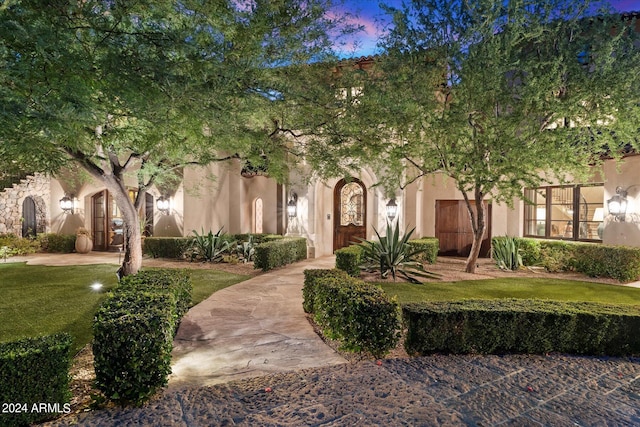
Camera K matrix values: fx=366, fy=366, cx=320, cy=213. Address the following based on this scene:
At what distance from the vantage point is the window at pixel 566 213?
11.9 m

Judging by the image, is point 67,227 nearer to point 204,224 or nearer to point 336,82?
point 204,224

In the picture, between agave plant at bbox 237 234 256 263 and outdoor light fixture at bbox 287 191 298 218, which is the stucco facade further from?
agave plant at bbox 237 234 256 263

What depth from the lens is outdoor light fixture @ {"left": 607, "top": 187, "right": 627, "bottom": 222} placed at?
10.4m

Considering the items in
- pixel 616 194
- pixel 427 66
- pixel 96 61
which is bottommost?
pixel 616 194

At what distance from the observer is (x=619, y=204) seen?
10.4m

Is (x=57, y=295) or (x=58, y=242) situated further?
(x=58, y=242)

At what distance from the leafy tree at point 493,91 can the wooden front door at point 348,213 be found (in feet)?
16.6

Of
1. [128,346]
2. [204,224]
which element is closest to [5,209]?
[204,224]

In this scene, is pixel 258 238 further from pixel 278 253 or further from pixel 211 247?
pixel 278 253

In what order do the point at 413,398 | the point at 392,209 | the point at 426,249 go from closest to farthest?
the point at 413,398
the point at 426,249
the point at 392,209

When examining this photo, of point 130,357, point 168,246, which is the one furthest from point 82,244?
point 130,357

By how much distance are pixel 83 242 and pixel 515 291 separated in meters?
16.1

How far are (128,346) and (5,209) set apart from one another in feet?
53.4

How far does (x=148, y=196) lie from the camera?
16.0 meters
